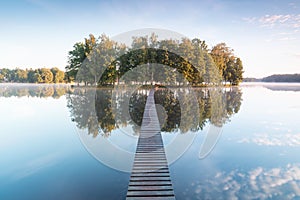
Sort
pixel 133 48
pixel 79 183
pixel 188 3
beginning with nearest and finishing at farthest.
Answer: pixel 79 183 < pixel 188 3 < pixel 133 48

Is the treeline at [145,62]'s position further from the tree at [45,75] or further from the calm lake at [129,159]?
the tree at [45,75]

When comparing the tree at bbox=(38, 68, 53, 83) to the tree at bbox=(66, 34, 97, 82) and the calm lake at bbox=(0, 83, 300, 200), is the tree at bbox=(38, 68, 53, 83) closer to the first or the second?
the tree at bbox=(66, 34, 97, 82)

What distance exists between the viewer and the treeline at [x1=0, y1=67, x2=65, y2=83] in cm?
9775

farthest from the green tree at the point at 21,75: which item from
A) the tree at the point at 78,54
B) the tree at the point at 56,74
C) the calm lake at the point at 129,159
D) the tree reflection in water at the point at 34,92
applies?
the calm lake at the point at 129,159

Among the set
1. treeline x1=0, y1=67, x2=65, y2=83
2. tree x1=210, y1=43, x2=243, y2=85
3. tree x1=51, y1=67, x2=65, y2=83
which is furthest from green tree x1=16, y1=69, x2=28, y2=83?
tree x1=210, y1=43, x2=243, y2=85

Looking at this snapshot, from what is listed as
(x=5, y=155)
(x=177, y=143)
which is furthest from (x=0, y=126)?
(x=177, y=143)

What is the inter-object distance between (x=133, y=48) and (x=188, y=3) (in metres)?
20.9

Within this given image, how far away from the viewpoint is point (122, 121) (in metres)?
13.0

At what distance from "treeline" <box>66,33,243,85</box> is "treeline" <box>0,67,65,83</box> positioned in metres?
61.2

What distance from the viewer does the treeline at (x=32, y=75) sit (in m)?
97.8

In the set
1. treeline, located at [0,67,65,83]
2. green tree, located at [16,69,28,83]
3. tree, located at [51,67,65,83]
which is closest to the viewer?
treeline, located at [0,67,65,83]

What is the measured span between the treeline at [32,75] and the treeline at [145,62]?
6122 centimetres

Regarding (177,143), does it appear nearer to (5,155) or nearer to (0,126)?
(5,155)

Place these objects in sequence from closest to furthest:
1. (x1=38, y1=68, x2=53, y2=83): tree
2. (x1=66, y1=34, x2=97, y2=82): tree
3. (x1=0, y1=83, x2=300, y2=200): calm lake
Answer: (x1=0, y1=83, x2=300, y2=200): calm lake → (x1=66, y1=34, x2=97, y2=82): tree → (x1=38, y1=68, x2=53, y2=83): tree
